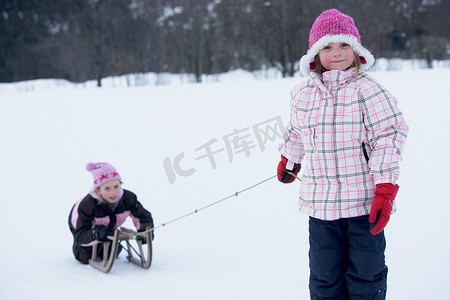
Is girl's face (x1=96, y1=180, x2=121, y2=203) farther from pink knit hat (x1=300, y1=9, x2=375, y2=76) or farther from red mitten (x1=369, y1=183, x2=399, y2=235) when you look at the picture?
red mitten (x1=369, y1=183, x2=399, y2=235)

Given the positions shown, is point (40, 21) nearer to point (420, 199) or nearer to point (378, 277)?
point (420, 199)

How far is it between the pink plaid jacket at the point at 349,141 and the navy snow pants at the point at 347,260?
0.22ft

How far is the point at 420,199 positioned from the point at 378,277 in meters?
2.09

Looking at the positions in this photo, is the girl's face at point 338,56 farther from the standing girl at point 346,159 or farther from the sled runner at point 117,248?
the sled runner at point 117,248

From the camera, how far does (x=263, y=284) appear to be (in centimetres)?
220

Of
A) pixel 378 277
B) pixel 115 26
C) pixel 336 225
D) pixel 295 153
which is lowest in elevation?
pixel 378 277

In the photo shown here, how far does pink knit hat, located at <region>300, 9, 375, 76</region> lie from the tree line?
8062 mm

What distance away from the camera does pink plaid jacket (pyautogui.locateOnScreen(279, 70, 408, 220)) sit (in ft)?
4.48

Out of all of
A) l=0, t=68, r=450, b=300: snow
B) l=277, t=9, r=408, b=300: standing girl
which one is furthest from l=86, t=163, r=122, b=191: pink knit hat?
l=277, t=9, r=408, b=300: standing girl

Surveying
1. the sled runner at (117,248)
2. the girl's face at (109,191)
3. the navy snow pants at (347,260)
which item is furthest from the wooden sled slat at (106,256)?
the navy snow pants at (347,260)

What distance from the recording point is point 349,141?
1416 mm

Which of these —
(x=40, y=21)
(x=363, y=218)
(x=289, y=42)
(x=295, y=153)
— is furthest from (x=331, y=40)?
(x=40, y=21)

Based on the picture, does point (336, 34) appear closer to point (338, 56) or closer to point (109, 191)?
point (338, 56)

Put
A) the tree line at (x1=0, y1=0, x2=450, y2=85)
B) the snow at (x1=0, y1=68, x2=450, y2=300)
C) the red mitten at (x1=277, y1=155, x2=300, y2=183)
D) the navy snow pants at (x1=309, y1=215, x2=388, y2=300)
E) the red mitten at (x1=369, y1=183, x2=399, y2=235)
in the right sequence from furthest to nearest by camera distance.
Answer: the tree line at (x1=0, y1=0, x2=450, y2=85)
the snow at (x1=0, y1=68, x2=450, y2=300)
the red mitten at (x1=277, y1=155, x2=300, y2=183)
the navy snow pants at (x1=309, y1=215, x2=388, y2=300)
the red mitten at (x1=369, y1=183, x2=399, y2=235)
